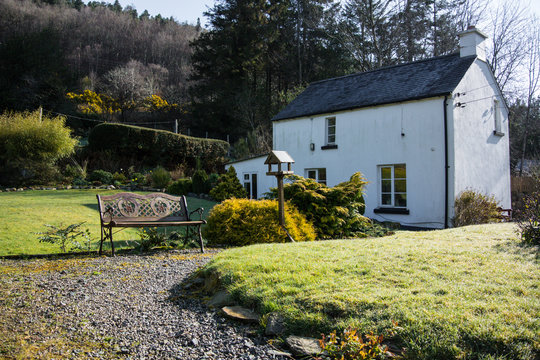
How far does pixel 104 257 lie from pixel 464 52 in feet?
46.8

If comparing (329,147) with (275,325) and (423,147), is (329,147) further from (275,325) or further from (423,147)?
(275,325)

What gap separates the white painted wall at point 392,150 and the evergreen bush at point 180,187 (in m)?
6.53

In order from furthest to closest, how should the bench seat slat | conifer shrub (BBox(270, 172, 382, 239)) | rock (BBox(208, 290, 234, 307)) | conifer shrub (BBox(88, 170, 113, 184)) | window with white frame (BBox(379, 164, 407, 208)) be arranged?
conifer shrub (BBox(88, 170, 113, 184)), window with white frame (BBox(379, 164, 407, 208)), conifer shrub (BBox(270, 172, 382, 239)), the bench seat slat, rock (BBox(208, 290, 234, 307))

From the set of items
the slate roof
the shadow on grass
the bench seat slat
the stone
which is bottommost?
the stone

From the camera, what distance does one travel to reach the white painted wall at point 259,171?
18.1m

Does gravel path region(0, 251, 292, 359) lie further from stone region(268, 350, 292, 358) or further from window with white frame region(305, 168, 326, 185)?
window with white frame region(305, 168, 326, 185)

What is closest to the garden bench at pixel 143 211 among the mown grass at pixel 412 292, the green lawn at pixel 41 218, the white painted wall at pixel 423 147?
the green lawn at pixel 41 218

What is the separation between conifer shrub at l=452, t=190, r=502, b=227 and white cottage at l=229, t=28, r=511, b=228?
0.92ft

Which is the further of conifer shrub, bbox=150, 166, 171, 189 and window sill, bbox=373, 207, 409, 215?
conifer shrub, bbox=150, 166, 171, 189

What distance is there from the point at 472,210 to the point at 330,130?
661 centimetres

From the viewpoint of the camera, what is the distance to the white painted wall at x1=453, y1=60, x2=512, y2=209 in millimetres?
13414

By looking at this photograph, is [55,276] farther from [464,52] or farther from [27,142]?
[27,142]

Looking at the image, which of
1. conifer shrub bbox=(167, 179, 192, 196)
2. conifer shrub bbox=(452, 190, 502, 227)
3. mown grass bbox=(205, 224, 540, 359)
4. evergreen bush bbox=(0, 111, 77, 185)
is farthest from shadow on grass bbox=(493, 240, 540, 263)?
evergreen bush bbox=(0, 111, 77, 185)

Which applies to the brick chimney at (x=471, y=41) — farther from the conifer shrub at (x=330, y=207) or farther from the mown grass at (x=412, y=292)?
the mown grass at (x=412, y=292)
